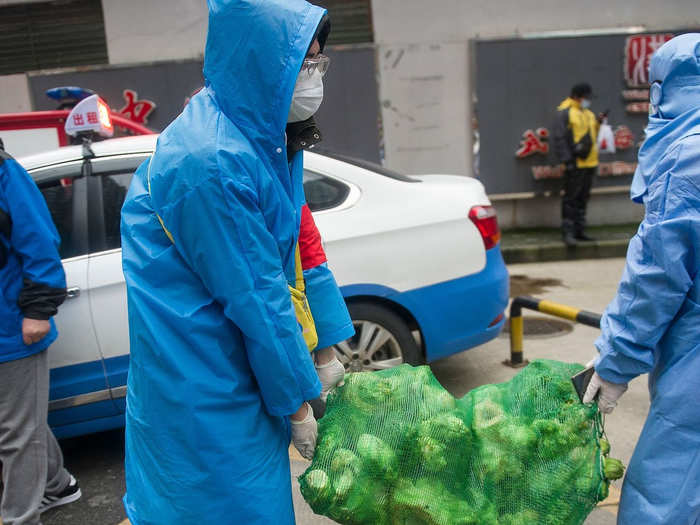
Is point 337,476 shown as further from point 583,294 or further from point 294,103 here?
point 583,294

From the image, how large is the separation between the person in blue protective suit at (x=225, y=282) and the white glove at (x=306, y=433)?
19 mm

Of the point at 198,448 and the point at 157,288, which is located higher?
the point at 157,288

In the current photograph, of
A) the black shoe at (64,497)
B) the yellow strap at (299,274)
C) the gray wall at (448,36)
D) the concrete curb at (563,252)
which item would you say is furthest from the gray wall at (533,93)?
the yellow strap at (299,274)

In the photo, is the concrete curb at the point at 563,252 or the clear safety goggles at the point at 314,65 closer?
the clear safety goggles at the point at 314,65

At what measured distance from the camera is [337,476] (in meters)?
1.78

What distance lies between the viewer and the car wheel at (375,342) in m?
3.70

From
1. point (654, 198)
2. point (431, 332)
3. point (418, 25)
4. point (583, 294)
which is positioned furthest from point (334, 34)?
point (654, 198)

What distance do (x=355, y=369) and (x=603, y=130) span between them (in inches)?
258

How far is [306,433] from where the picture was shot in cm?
175

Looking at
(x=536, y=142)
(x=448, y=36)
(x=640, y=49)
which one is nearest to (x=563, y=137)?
(x=536, y=142)

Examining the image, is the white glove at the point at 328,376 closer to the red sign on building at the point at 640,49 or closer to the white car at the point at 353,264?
the white car at the point at 353,264

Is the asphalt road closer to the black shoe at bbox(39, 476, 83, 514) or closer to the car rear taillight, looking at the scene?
the black shoe at bbox(39, 476, 83, 514)

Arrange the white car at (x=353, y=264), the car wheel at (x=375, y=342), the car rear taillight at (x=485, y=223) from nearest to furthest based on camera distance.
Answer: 1. the white car at (x=353, y=264)
2. the car wheel at (x=375, y=342)
3. the car rear taillight at (x=485, y=223)

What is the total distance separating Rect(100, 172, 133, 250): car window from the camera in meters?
3.42
